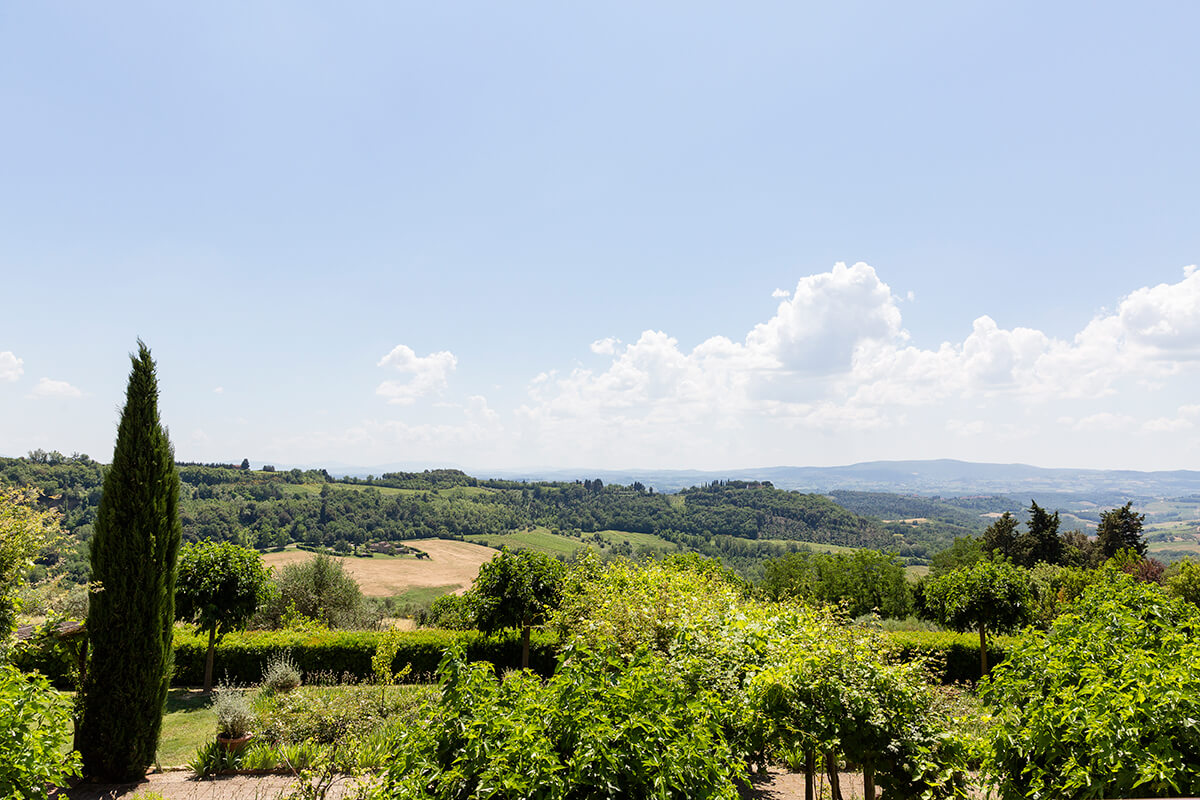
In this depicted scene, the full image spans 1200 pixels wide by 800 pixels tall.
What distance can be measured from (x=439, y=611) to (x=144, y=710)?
1551 cm

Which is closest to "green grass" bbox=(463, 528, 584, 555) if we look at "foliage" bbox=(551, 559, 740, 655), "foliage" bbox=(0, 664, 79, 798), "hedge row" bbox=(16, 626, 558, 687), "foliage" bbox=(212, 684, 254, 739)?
"hedge row" bbox=(16, 626, 558, 687)

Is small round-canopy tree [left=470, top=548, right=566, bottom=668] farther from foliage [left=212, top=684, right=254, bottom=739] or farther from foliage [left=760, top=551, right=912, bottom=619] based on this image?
foliage [left=760, top=551, right=912, bottom=619]

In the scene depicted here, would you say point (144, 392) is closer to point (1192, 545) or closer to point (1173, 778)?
point (1173, 778)

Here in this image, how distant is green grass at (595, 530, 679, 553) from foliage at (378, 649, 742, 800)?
10297 cm

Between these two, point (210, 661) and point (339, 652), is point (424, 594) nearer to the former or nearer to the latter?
point (339, 652)

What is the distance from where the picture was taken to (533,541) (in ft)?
328

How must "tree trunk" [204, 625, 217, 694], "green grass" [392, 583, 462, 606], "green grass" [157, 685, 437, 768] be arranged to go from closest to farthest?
"green grass" [157, 685, 437, 768] → "tree trunk" [204, 625, 217, 694] → "green grass" [392, 583, 462, 606]

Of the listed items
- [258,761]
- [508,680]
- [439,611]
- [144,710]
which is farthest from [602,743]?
[439,611]

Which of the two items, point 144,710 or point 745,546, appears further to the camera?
point 745,546

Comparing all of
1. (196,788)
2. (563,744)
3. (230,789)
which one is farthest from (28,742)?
(196,788)

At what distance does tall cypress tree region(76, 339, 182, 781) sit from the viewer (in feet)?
27.4

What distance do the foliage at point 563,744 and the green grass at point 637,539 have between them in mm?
102970

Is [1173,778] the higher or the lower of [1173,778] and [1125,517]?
the higher

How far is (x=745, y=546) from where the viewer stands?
11044 centimetres
